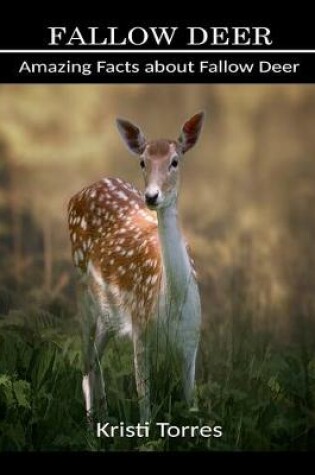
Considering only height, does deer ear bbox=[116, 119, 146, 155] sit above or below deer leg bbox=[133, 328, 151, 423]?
above

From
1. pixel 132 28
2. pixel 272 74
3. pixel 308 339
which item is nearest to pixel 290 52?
pixel 272 74

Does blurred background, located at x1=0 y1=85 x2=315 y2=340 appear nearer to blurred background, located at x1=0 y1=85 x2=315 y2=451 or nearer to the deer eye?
blurred background, located at x1=0 y1=85 x2=315 y2=451

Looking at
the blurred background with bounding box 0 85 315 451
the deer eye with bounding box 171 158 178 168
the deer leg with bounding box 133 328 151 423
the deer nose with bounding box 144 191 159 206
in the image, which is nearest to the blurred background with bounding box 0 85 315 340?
the blurred background with bounding box 0 85 315 451

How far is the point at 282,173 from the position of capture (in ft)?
26.6

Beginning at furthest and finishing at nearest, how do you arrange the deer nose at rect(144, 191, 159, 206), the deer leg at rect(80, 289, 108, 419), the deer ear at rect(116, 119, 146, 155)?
the deer leg at rect(80, 289, 108, 419) < the deer ear at rect(116, 119, 146, 155) < the deer nose at rect(144, 191, 159, 206)

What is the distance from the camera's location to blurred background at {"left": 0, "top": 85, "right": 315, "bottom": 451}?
26.5 ft

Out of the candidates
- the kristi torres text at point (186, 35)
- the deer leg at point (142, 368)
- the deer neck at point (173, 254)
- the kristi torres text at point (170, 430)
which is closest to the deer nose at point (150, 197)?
the deer neck at point (173, 254)

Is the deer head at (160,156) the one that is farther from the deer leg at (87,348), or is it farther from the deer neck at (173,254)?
the deer leg at (87,348)

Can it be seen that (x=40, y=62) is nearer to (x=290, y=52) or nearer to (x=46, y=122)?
(x=46, y=122)

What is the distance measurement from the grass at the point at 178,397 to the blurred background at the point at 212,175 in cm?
13

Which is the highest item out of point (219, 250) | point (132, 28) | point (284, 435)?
point (132, 28)

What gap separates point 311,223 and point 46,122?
4.49 ft

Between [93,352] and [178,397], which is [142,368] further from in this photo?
[93,352]

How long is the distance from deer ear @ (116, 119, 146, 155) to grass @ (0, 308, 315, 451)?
0.96m
